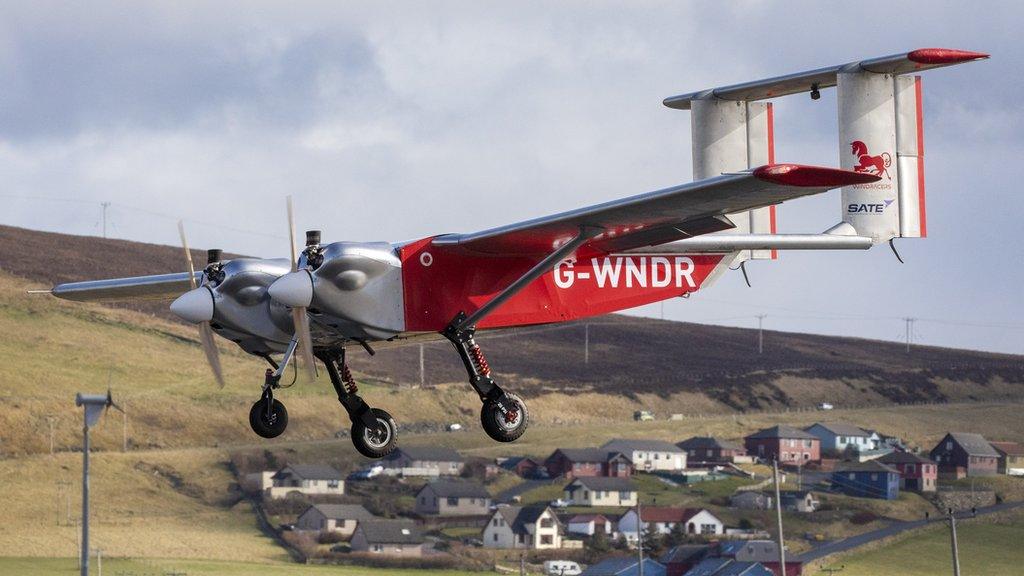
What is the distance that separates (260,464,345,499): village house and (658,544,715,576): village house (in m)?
31.4

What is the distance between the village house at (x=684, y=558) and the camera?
409ft

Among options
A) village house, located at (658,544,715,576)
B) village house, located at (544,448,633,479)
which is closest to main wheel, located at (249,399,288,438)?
village house, located at (658,544,715,576)

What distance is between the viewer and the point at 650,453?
164m

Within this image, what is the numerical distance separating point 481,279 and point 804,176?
678cm

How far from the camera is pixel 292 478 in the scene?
5482 inches

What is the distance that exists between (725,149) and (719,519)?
103 metres

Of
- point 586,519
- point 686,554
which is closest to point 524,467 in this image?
point 586,519

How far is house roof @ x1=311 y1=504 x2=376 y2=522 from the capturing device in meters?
133

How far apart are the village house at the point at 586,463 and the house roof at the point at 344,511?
21.6 meters

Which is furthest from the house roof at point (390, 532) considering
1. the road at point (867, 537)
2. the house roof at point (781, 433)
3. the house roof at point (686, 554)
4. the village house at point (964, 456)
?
the village house at point (964, 456)

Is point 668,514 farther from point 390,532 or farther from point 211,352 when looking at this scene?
point 211,352

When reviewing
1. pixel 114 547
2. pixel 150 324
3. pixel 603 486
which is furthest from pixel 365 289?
pixel 150 324

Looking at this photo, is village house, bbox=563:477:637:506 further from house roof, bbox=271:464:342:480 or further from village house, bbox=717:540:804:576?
village house, bbox=717:540:804:576

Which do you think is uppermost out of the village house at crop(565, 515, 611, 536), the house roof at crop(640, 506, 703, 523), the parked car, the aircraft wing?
the aircraft wing
